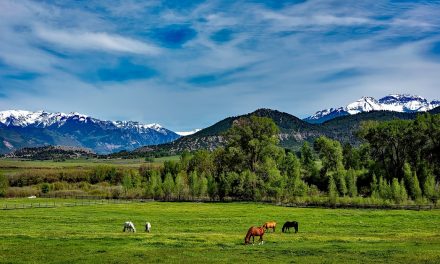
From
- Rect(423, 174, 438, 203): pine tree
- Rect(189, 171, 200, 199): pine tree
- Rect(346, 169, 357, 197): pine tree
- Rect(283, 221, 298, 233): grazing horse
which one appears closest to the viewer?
Rect(283, 221, 298, 233): grazing horse

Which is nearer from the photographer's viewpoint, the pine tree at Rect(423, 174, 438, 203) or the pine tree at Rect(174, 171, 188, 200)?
the pine tree at Rect(423, 174, 438, 203)

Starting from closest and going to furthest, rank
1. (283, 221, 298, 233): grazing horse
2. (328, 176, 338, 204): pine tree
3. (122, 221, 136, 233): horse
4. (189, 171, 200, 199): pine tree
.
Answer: (283, 221, 298, 233): grazing horse
(122, 221, 136, 233): horse
(328, 176, 338, 204): pine tree
(189, 171, 200, 199): pine tree

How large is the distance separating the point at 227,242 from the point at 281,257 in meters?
8.06

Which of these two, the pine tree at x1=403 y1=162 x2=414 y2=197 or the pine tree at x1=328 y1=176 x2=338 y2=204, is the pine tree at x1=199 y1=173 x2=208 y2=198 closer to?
the pine tree at x1=328 y1=176 x2=338 y2=204

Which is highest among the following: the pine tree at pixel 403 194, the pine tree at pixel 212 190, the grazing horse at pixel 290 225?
the pine tree at pixel 212 190

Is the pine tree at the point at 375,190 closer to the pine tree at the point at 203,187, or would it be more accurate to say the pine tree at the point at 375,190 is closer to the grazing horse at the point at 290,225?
the pine tree at the point at 203,187

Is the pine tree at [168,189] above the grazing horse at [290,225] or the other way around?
above

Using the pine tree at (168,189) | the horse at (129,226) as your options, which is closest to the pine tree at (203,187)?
the pine tree at (168,189)

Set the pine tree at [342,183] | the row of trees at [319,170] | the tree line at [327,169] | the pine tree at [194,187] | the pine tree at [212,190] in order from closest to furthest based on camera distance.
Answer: the tree line at [327,169] < the row of trees at [319,170] < the pine tree at [342,183] < the pine tree at [212,190] < the pine tree at [194,187]

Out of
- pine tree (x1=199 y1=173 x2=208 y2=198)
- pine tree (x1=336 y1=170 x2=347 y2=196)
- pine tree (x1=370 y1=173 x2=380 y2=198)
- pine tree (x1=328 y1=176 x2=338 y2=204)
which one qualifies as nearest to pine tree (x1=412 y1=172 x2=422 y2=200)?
pine tree (x1=370 y1=173 x2=380 y2=198)

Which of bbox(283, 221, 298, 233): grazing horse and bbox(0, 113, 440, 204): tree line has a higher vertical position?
bbox(0, 113, 440, 204): tree line

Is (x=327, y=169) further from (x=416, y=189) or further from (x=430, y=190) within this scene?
(x=430, y=190)

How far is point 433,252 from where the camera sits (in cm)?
3034

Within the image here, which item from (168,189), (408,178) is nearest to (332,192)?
(408,178)
